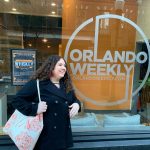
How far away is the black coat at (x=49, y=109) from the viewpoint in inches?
84.0

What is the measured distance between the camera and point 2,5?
3.81m

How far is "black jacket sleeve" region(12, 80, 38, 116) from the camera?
2109 mm

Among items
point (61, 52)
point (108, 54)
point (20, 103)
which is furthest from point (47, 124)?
point (108, 54)

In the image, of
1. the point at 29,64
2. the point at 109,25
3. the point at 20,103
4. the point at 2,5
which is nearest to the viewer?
the point at 20,103

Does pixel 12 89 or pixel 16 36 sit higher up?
pixel 16 36

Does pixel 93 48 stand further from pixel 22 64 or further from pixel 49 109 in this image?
pixel 49 109

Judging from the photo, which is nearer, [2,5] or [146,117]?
[2,5]

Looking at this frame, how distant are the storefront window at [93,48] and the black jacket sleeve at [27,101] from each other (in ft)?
4.69

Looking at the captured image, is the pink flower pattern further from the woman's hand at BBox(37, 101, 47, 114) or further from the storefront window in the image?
the storefront window

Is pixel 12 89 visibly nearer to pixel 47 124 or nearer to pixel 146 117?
pixel 47 124

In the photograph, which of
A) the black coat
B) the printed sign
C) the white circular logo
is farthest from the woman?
the white circular logo

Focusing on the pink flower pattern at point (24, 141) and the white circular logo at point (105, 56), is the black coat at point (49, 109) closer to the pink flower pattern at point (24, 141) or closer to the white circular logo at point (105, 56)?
the pink flower pattern at point (24, 141)

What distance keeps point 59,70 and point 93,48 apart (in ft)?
6.37

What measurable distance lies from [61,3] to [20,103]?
2.42 metres
